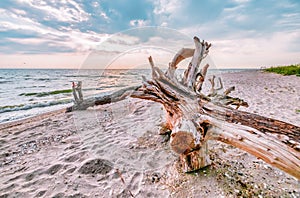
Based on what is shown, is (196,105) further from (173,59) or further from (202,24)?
(202,24)

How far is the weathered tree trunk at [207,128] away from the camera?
1.45 metres

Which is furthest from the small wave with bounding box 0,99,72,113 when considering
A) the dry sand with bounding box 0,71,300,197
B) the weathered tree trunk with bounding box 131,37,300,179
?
the weathered tree trunk with bounding box 131,37,300,179

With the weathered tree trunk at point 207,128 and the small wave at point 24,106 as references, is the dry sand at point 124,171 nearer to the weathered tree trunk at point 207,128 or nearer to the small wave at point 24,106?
the weathered tree trunk at point 207,128

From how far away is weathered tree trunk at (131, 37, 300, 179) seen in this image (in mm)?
1445

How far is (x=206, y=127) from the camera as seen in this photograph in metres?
2.07

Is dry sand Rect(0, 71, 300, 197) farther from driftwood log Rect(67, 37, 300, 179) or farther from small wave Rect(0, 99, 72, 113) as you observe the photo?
small wave Rect(0, 99, 72, 113)

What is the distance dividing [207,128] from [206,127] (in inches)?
0.9

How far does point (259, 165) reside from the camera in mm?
2395

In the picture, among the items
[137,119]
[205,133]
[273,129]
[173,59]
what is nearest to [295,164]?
[273,129]

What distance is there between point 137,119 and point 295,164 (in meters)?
3.85

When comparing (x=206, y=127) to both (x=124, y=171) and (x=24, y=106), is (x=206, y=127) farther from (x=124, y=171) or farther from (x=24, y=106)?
(x=24, y=106)

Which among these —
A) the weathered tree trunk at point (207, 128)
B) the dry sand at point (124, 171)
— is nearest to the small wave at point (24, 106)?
the dry sand at point (124, 171)

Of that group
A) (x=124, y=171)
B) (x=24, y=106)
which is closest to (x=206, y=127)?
(x=124, y=171)

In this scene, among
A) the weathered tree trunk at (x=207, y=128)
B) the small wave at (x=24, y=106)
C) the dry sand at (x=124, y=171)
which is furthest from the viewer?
the small wave at (x=24, y=106)
